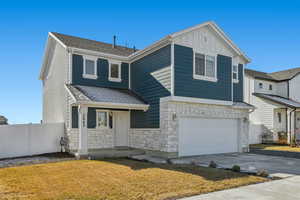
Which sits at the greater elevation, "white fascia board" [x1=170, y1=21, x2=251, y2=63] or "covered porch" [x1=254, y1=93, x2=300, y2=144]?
"white fascia board" [x1=170, y1=21, x2=251, y2=63]

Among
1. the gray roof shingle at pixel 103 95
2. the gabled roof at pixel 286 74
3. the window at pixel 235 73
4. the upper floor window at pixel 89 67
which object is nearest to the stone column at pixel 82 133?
the gray roof shingle at pixel 103 95

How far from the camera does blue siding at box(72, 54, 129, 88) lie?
539 inches

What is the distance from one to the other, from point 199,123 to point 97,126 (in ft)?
19.4

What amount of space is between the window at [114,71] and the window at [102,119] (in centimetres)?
230

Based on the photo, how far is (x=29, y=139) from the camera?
12.9 metres

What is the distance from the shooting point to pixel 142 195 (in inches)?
222

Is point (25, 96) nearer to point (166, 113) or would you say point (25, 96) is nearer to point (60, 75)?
point (60, 75)

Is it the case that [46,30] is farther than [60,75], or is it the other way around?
[46,30]

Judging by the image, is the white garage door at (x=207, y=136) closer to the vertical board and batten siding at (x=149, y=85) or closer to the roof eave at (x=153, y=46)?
the vertical board and batten siding at (x=149, y=85)

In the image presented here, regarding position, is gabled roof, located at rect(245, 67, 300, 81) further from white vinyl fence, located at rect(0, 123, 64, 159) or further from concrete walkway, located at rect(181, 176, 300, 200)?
white vinyl fence, located at rect(0, 123, 64, 159)

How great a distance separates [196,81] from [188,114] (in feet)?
6.16

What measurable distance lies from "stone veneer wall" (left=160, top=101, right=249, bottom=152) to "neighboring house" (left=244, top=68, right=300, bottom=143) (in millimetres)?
6851

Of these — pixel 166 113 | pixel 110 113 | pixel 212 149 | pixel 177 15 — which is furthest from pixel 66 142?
pixel 177 15

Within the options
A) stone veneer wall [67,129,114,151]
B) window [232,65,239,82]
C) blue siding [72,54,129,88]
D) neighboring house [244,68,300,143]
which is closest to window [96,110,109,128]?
stone veneer wall [67,129,114,151]
